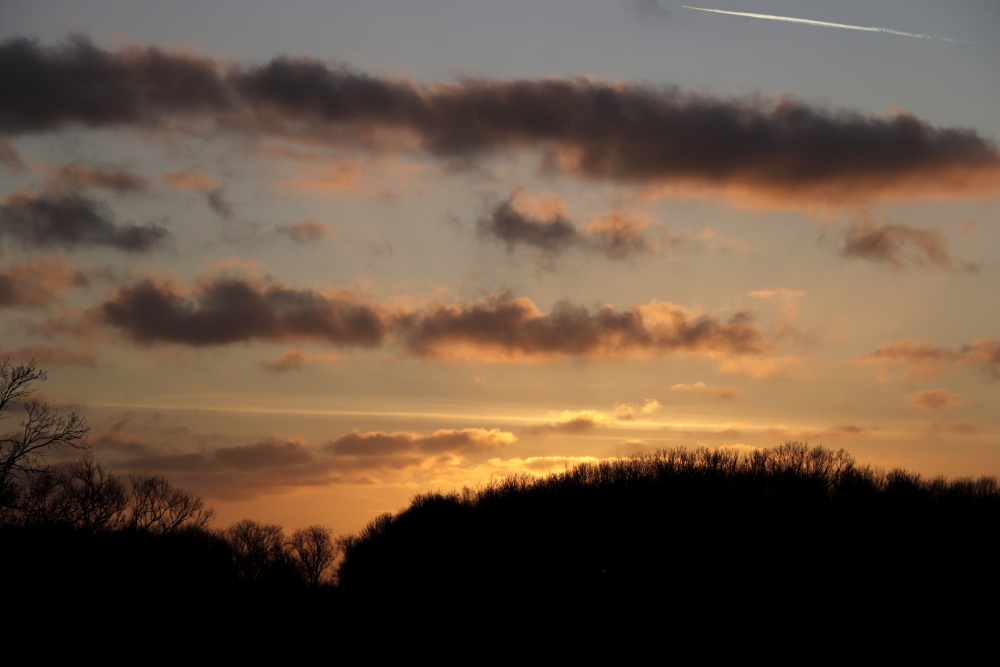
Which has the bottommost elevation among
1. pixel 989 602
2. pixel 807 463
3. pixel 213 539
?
pixel 213 539

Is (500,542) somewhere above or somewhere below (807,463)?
below

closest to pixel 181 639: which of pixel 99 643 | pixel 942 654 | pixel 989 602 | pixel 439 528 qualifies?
pixel 99 643

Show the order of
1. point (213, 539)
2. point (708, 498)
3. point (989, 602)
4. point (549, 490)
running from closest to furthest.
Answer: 1. point (989, 602)
2. point (708, 498)
3. point (549, 490)
4. point (213, 539)

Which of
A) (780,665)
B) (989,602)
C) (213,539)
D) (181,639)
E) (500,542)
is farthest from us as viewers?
(213,539)

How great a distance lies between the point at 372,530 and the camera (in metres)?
142

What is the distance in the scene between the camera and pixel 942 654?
5834cm

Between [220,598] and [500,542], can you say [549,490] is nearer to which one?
[500,542]

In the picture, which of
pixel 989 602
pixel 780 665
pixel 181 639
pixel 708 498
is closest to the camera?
pixel 780 665

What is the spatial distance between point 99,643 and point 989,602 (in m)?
66.0

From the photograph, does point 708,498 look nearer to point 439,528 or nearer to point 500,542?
point 500,542

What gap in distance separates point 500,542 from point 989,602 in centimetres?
4828

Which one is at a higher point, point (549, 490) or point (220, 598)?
point (549, 490)

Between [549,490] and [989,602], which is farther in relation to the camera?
[549,490]

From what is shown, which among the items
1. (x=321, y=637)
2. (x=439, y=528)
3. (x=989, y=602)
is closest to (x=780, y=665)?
(x=989, y=602)
